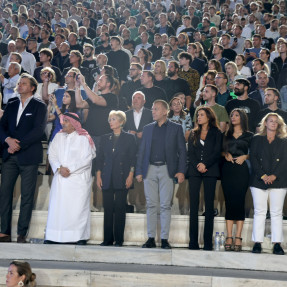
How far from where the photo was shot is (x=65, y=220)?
408 inches

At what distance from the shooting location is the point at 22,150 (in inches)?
412

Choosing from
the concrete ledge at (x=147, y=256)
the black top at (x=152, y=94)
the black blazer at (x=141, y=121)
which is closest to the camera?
the concrete ledge at (x=147, y=256)

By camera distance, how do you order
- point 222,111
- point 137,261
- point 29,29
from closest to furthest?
point 137,261 → point 222,111 → point 29,29

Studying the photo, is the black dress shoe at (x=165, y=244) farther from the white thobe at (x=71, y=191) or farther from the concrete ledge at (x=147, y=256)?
the white thobe at (x=71, y=191)

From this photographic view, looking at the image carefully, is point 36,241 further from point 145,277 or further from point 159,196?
point 145,277

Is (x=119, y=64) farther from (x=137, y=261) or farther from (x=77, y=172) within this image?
(x=137, y=261)

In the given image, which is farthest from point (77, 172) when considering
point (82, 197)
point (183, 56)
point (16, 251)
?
point (183, 56)

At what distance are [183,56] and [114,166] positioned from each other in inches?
167

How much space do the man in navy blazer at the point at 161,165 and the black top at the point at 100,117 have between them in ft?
3.25

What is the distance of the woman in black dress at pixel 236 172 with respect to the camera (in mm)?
10219

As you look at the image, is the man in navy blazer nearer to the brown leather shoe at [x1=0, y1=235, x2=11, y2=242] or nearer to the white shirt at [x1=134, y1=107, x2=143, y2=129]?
the white shirt at [x1=134, y1=107, x2=143, y2=129]

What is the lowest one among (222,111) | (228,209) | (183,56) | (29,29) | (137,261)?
(137,261)

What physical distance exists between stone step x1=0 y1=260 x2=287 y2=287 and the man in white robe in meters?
0.73

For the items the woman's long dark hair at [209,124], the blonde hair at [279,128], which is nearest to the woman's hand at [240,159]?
the blonde hair at [279,128]
